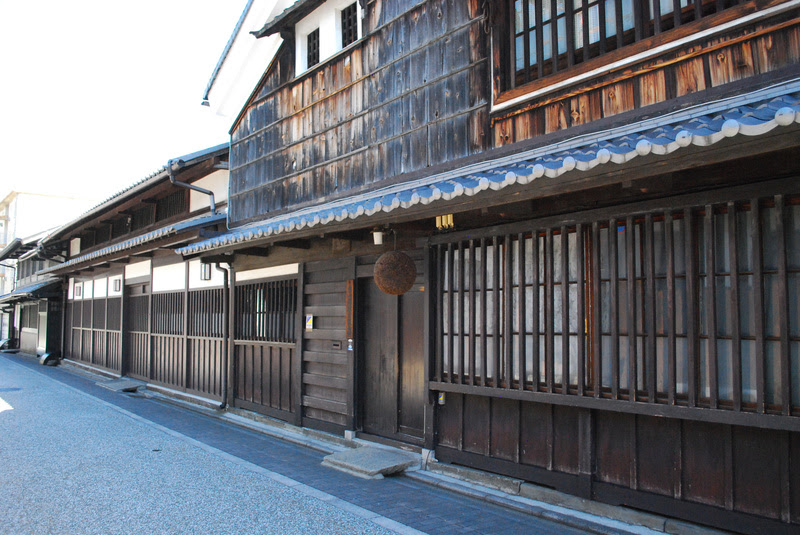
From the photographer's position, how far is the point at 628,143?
14.5 ft

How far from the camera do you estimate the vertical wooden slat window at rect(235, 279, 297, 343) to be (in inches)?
433

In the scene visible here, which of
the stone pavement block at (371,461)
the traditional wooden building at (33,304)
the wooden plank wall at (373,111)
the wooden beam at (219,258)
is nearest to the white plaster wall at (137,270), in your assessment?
the wooden beam at (219,258)

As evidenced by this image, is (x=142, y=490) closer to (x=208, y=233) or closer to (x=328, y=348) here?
(x=328, y=348)

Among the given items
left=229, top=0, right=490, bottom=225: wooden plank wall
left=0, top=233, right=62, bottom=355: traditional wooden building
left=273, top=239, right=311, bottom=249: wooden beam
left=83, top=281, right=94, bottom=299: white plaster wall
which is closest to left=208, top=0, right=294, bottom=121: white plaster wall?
left=229, top=0, right=490, bottom=225: wooden plank wall

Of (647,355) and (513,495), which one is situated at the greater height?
(647,355)

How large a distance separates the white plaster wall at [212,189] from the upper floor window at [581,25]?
9.78 metres


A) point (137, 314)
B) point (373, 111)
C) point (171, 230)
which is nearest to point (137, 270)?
point (137, 314)

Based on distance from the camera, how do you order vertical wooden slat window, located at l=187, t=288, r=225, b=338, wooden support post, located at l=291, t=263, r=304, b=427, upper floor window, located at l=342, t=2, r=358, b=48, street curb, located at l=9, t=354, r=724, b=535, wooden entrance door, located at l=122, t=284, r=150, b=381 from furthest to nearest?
wooden entrance door, located at l=122, t=284, r=150, b=381
vertical wooden slat window, located at l=187, t=288, r=225, b=338
wooden support post, located at l=291, t=263, r=304, b=427
upper floor window, located at l=342, t=2, r=358, b=48
street curb, located at l=9, t=354, r=724, b=535

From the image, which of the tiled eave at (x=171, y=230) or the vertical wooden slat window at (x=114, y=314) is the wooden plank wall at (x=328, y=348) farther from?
the vertical wooden slat window at (x=114, y=314)

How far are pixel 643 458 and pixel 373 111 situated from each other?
6729mm

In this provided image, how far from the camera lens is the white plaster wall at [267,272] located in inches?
429

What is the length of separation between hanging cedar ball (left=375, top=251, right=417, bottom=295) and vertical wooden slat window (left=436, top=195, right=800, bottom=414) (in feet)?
2.60

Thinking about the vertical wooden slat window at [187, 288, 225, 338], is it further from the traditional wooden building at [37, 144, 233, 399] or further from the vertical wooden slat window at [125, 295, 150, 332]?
the vertical wooden slat window at [125, 295, 150, 332]

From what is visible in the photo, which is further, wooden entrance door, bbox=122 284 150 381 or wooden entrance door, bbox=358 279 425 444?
wooden entrance door, bbox=122 284 150 381
